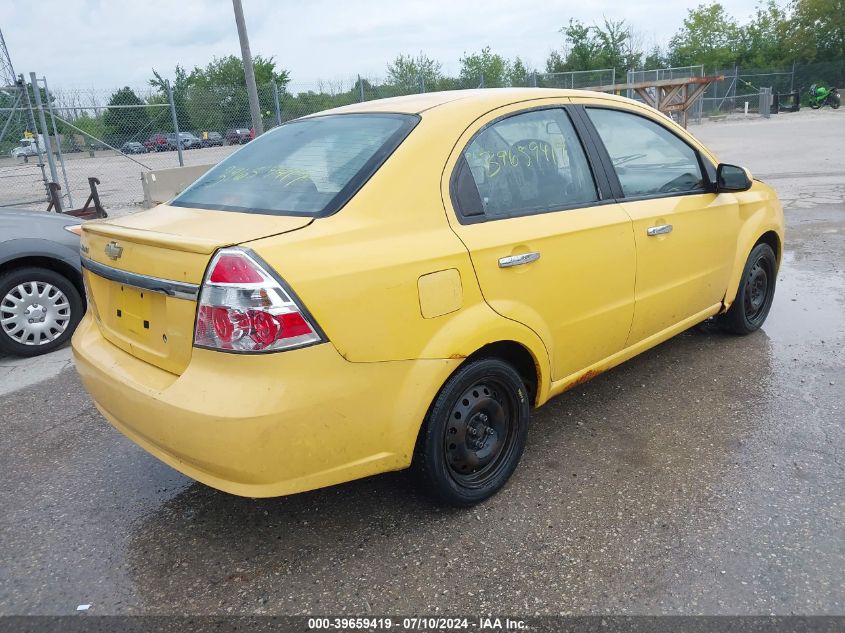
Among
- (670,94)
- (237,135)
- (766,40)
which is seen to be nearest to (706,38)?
(766,40)

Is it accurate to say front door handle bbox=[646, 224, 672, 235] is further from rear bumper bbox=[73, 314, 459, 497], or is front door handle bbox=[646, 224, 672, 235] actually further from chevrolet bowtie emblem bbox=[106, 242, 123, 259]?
chevrolet bowtie emblem bbox=[106, 242, 123, 259]

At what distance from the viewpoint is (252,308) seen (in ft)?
6.95

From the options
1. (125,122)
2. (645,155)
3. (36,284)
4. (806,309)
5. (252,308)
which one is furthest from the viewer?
(125,122)

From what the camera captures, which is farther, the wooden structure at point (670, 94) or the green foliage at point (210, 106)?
the wooden structure at point (670, 94)

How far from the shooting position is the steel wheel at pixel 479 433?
8.72 ft

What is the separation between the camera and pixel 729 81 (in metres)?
40.6

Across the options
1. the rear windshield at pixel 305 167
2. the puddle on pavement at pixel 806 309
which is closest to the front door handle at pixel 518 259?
the rear windshield at pixel 305 167

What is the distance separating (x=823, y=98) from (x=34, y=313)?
4620 cm

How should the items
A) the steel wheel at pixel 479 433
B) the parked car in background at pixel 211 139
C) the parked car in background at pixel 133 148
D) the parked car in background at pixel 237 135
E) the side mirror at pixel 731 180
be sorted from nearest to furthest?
the steel wheel at pixel 479 433
the side mirror at pixel 731 180
the parked car in background at pixel 133 148
the parked car in background at pixel 237 135
the parked car in background at pixel 211 139

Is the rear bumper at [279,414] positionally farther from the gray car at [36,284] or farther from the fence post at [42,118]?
the fence post at [42,118]

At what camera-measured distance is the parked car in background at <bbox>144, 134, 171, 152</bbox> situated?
560 inches

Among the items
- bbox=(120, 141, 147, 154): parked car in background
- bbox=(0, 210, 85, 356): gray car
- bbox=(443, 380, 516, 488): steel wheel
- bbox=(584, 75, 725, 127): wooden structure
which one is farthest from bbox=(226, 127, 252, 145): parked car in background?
bbox=(584, 75, 725, 127): wooden structure

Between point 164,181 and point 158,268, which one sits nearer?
point 158,268

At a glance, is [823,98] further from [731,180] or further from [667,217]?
[667,217]
